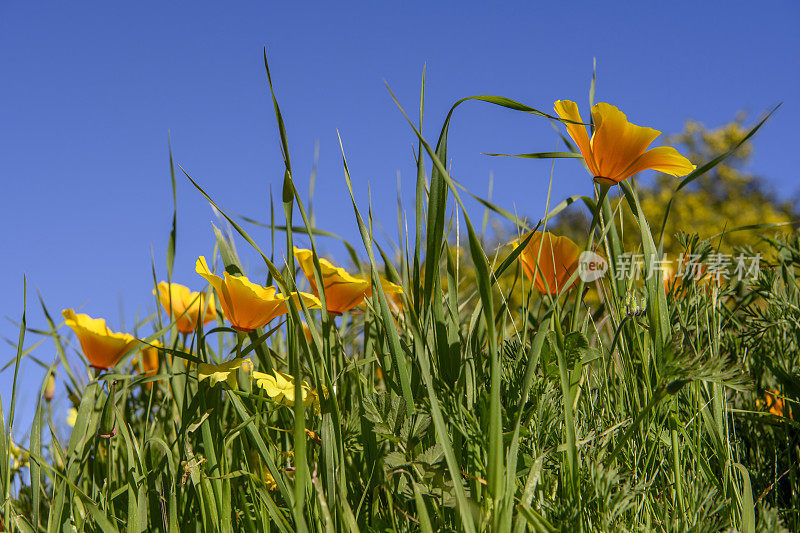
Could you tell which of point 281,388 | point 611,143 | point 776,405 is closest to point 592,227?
point 611,143

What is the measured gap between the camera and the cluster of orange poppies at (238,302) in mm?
865

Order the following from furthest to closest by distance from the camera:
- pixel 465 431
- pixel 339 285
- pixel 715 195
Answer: pixel 715 195 → pixel 339 285 → pixel 465 431

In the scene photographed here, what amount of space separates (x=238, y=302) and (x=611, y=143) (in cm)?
57

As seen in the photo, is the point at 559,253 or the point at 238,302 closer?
the point at 238,302

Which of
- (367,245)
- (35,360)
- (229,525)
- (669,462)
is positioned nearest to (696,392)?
(669,462)

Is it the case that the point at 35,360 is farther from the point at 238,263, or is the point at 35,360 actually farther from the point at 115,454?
the point at 238,263

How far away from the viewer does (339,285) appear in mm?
1004

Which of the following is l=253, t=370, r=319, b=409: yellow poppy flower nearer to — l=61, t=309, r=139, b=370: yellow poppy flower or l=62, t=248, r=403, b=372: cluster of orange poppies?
l=62, t=248, r=403, b=372: cluster of orange poppies

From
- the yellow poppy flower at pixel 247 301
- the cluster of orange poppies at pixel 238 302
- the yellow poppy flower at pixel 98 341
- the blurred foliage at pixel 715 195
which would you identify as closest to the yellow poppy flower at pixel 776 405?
the cluster of orange poppies at pixel 238 302

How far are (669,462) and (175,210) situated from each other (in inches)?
33.5

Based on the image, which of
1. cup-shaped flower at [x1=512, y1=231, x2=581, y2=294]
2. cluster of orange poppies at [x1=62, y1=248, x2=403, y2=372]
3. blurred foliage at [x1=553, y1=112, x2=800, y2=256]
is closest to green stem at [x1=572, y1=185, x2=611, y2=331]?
cup-shaped flower at [x1=512, y1=231, x2=581, y2=294]

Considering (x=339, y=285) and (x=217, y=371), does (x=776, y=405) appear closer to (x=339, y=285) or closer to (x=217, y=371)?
(x=339, y=285)

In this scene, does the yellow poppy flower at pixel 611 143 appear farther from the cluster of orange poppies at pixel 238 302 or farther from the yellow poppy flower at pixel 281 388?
the yellow poppy flower at pixel 281 388

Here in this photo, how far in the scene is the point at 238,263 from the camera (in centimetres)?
100
